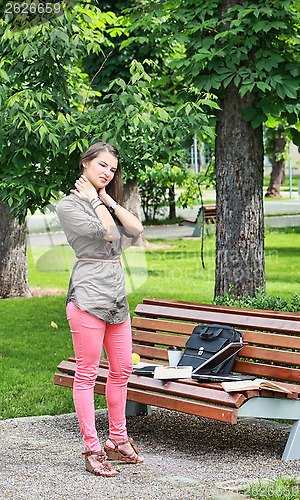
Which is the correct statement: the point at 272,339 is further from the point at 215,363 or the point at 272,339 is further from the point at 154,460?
the point at 154,460

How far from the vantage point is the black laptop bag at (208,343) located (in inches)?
186

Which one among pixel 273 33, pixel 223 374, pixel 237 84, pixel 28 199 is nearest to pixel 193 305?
pixel 223 374

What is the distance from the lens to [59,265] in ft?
54.0

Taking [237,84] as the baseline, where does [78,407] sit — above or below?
below

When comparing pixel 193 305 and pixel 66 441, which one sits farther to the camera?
pixel 193 305

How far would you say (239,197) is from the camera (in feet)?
26.6

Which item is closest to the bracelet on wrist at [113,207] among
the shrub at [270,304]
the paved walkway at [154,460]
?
the paved walkway at [154,460]

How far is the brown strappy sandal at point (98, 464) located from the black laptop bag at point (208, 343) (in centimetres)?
95

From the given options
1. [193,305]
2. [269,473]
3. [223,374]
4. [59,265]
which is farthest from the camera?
[59,265]

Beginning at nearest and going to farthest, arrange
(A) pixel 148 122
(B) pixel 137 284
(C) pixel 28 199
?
(A) pixel 148 122 → (C) pixel 28 199 → (B) pixel 137 284

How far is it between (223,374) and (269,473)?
2.43 feet

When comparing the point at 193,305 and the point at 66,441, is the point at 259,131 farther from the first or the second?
the point at 66,441

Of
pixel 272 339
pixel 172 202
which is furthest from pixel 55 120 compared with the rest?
pixel 172 202

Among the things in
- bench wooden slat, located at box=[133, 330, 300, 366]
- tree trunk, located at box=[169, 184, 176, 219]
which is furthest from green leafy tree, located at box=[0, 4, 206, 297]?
tree trunk, located at box=[169, 184, 176, 219]
